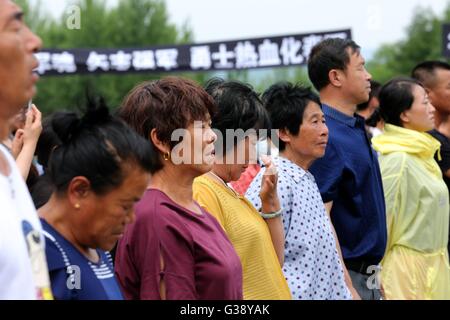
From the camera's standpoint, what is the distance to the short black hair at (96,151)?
266 centimetres

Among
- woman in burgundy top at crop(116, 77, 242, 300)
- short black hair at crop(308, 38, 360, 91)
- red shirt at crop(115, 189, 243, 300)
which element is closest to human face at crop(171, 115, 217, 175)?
woman in burgundy top at crop(116, 77, 242, 300)

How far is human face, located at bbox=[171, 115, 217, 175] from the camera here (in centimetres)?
331

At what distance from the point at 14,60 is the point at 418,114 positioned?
4.22m

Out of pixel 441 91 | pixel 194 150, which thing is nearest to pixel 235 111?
pixel 194 150

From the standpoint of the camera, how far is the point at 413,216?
578cm

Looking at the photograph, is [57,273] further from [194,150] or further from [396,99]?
[396,99]

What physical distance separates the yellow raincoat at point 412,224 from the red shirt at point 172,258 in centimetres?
275

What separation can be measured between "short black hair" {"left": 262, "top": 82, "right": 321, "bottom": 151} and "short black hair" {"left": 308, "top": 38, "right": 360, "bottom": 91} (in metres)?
0.60

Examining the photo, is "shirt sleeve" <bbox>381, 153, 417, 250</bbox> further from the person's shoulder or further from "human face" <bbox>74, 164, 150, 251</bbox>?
the person's shoulder

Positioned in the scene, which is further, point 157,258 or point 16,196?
point 157,258

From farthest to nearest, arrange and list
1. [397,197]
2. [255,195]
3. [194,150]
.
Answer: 1. [397,197]
2. [255,195]
3. [194,150]

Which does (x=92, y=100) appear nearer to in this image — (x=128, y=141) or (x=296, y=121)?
(x=128, y=141)
